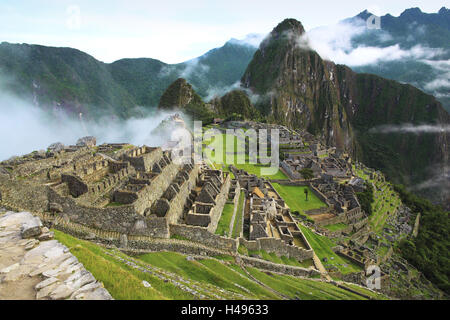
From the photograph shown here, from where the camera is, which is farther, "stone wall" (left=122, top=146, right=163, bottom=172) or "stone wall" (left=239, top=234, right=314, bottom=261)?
"stone wall" (left=122, top=146, right=163, bottom=172)

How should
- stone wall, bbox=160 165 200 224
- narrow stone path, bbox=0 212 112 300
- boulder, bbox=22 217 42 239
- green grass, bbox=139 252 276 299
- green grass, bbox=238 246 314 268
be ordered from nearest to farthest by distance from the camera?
narrow stone path, bbox=0 212 112 300 < boulder, bbox=22 217 42 239 < green grass, bbox=139 252 276 299 < stone wall, bbox=160 165 200 224 < green grass, bbox=238 246 314 268

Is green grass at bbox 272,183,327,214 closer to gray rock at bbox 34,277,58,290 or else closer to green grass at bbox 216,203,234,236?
green grass at bbox 216,203,234,236

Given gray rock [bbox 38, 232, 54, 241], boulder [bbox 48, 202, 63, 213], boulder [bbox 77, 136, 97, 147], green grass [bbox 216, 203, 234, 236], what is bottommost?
green grass [bbox 216, 203, 234, 236]

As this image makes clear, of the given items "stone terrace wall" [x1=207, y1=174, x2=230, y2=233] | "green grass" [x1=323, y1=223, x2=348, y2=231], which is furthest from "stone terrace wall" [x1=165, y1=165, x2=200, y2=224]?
"green grass" [x1=323, y1=223, x2=348, y2=231]

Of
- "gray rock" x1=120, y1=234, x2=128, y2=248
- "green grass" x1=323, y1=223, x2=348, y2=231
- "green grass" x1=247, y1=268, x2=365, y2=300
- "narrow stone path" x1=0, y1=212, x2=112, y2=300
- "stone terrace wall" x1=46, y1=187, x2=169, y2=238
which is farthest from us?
"green grass" x1=323, y1=223, x2=348, y2=231

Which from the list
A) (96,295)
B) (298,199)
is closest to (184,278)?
(96,295)

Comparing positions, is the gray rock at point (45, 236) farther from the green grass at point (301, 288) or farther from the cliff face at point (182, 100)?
the cliff face at point (182, 100)

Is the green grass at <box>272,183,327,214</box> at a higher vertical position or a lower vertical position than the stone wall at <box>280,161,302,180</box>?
lower
